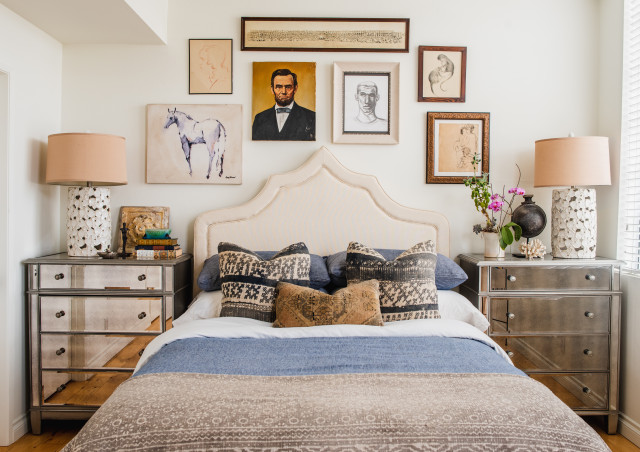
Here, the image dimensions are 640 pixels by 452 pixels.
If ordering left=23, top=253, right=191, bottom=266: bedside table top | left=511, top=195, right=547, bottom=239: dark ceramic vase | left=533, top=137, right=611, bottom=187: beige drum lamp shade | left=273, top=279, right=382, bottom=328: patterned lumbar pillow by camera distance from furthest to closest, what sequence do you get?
left=511, top=195, right=547, bottom=239: dark ceramic vase → left=533, top=137, right=611, bottom=187: beige drum lamp shade → left=23, top=253, right=191, bottom=266: bedside table top → left=273, top=279, right=382, bottom=328: patterned lumbar pillow

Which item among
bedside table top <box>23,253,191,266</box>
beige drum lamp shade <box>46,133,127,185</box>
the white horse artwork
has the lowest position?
bedside table top <box>23,253,191,266</box>

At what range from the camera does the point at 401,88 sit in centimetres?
282

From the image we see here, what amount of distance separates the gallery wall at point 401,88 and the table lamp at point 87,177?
28cm

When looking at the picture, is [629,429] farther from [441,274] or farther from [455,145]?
[455,145]

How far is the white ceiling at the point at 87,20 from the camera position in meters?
2.26

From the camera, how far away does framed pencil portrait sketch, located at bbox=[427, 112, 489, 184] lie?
9.24 ft

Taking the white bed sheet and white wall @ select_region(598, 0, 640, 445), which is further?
white wall @ select_region(598, 0, 640, 445)

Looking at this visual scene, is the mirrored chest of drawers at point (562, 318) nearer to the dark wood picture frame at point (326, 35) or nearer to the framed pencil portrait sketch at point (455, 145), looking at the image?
the framed pencil portrait sketch at point (455, 145)

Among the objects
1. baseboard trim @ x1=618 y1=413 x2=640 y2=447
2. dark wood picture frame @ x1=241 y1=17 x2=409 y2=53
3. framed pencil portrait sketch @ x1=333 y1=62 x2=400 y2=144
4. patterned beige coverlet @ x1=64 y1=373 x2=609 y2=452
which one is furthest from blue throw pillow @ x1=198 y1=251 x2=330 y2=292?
baseboard trim @ x1=618 y1=413 x2=640 y2=447

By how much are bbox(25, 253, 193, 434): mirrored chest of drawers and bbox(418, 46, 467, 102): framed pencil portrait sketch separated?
1944 millimetres

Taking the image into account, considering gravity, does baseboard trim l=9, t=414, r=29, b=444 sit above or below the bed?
below

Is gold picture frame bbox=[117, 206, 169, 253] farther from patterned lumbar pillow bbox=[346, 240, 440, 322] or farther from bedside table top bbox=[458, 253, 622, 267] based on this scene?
bedside table top bbox=[458, 253, 622, 267]

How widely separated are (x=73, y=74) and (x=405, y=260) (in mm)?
2460

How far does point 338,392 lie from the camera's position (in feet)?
4.11
